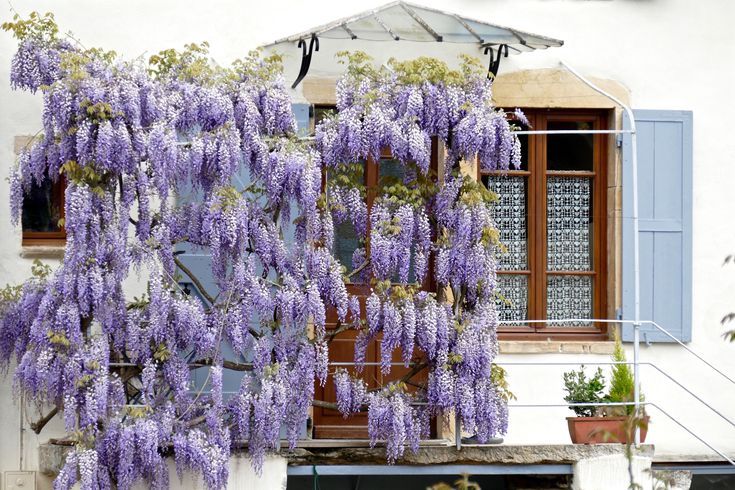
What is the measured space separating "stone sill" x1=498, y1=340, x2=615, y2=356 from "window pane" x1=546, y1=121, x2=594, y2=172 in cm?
118

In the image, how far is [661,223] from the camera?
27.9 ft

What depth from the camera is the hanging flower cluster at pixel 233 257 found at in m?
7.08

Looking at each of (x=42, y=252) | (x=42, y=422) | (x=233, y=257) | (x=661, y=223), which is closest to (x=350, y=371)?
(x=233, y=257)

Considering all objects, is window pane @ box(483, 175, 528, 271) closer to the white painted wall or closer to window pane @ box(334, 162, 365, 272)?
the white painted wall

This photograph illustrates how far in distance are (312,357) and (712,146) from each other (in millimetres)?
3186

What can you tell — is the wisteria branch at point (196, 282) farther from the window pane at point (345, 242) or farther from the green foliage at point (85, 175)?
the window pane at point (345, 242)

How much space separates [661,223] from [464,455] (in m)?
2.16

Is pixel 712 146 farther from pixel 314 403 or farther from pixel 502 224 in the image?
pixel 314 403

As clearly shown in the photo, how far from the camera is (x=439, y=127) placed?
7582 millimetres

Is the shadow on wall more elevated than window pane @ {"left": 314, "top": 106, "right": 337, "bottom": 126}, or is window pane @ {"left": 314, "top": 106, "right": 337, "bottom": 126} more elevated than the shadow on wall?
window pane @ {"left": 314, "top": 106, "right": 337, "bottom": 126}

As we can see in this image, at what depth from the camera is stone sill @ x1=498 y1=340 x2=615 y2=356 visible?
8.39m

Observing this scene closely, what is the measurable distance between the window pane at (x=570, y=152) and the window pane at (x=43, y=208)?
3.25 m

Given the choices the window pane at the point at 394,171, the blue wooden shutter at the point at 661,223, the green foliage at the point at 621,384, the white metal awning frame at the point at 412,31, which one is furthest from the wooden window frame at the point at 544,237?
the green foliage at the point at 621,384

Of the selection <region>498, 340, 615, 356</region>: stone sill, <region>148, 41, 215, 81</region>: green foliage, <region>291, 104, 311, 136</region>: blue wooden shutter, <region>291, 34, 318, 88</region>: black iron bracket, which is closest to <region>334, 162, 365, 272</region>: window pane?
<region>291, 104, 311, 136</region>: blue wooden shutter
